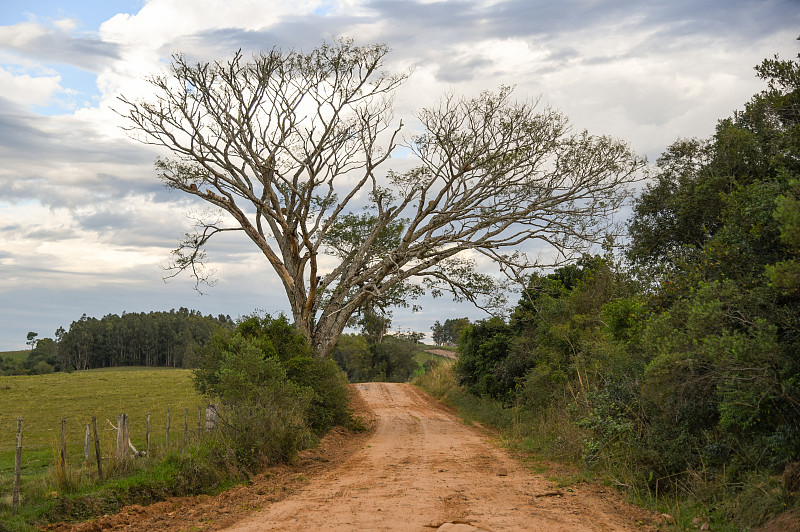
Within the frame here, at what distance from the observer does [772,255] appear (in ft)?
28.0

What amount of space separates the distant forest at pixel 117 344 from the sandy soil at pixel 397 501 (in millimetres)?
86101

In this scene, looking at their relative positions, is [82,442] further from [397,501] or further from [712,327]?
[712,327]

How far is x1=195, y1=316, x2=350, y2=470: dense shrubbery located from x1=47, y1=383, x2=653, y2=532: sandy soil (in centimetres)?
61

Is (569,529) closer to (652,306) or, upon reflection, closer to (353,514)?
(353,514)

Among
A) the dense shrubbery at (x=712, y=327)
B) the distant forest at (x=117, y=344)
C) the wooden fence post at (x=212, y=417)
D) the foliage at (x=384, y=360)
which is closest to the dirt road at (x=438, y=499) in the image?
the dense shrubbery at (x=712, y=327)

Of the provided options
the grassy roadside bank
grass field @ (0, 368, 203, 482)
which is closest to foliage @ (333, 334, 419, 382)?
grass field @ (0, 368, 203, 482)

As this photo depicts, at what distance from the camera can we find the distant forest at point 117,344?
314ft

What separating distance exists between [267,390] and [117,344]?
9589 centimetres

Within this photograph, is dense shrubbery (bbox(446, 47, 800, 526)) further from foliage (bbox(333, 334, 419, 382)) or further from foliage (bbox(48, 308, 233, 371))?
foliage (bbox(48, 308, 233, 371))

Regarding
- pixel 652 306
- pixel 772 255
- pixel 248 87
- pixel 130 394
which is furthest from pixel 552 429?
pixel 130 394

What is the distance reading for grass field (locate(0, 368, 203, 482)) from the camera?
60.1ft

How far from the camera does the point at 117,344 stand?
99500mm

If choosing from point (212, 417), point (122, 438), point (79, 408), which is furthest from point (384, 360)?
point (122, 438)

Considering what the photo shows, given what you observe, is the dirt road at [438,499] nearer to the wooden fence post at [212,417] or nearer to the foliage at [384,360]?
the wooden fence post at [212,417]
